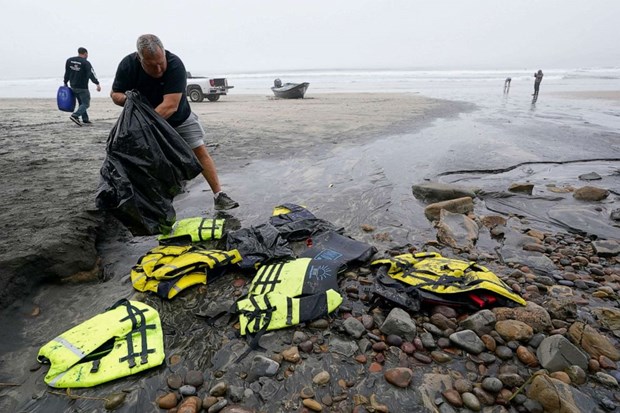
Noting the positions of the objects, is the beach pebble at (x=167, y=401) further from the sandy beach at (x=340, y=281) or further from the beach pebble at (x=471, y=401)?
the beach pebble at (x=471, y=401)

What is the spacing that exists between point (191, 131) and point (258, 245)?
165cm

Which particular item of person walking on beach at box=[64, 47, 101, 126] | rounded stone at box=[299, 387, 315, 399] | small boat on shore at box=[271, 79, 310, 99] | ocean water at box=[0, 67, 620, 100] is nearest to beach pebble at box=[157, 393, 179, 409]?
rounded stone at box=[299, 387, 315, 399]

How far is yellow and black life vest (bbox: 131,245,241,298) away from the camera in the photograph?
97.8 inches

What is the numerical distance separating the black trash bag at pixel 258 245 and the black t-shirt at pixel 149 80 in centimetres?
157

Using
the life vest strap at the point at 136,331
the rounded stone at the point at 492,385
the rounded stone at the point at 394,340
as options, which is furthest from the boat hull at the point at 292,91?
the rounded stone at the point at 492,385

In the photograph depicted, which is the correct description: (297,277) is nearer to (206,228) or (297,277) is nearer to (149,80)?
(206,228)

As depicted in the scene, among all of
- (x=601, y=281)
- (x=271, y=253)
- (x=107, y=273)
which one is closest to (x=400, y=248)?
(x=271, y=253)

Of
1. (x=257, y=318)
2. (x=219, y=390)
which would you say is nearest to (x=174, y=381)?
(x=219, y=390)

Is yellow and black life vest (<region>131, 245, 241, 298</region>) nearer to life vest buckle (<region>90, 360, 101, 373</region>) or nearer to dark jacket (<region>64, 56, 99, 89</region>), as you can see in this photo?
life vest buckle (<region>90, 360, 101, 373</region>)

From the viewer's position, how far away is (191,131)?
12.2ft

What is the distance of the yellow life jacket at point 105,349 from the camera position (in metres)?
1.78

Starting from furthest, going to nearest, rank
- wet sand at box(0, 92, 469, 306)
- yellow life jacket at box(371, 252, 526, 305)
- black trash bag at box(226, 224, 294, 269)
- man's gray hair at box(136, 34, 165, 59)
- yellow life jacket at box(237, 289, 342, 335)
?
man's gray hair at box(136, 34, 165, 59), black trash bag at box(226, 224, 294, 269), wet sand at box(0, 92, 469, 306), yellow life jacket at box(371, 252, 526, 305), yellow life jacket at box(237, 289, 342, 335)

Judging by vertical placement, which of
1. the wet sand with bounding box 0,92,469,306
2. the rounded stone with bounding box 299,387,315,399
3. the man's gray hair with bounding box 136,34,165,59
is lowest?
the rounded stone with bounding box 299,387,315,399

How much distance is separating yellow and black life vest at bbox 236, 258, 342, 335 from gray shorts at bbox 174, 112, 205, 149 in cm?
188
